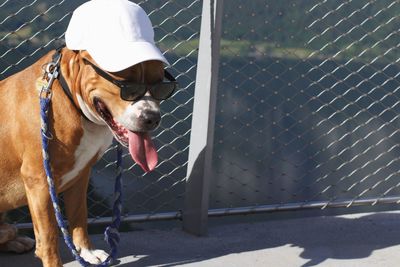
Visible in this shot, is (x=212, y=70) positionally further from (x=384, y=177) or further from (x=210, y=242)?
(x=384, y=177)

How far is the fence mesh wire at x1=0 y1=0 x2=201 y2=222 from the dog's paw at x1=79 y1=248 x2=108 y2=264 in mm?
655

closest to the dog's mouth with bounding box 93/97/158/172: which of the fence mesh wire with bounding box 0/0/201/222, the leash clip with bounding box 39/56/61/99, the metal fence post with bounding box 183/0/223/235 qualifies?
the leash clip with bounding box 39/56/61/99

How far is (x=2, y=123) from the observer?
3.26 meters

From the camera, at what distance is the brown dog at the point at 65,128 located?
296 centimetres

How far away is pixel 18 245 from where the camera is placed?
146 inches

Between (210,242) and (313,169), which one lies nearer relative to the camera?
(210,242)

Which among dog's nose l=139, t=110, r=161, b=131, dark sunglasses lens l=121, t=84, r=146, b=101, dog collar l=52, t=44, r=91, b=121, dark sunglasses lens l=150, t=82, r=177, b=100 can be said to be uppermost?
dog collar l=52, t=44, r=91, b=121

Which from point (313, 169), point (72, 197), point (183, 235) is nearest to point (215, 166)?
point (313, 169)

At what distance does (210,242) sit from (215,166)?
1.01 metres

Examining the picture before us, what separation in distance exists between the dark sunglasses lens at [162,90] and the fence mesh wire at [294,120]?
5.66 feet

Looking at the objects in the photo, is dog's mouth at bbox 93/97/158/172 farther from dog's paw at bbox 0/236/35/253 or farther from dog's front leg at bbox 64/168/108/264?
dog's paw at bbox 0/236/35/253

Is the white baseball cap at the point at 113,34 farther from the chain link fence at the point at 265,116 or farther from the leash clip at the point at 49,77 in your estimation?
the chain link fence at the point at 265,116

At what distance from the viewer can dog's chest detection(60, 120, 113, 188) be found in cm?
321

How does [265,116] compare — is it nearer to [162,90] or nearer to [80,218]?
[80,218]
